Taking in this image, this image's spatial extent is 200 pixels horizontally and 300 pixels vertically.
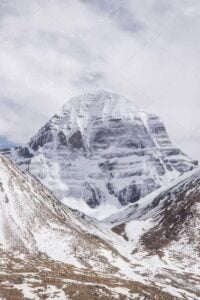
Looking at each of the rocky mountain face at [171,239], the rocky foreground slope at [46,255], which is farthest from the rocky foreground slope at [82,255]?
the rocky mountain face at [171,239]

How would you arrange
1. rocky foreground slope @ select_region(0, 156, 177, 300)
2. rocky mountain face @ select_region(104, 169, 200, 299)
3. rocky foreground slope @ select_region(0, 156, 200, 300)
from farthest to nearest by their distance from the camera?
rocky mountain face @ select_region(104, 169, 200, 299) → rocky foreground slope @ select_region(0, 156, 200, 300) → rocky foreground slope @ select_region(0, 156, 177, 300)

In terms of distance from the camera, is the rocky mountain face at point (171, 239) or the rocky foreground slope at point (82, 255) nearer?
the rocky foreground slope at point (82, 255)

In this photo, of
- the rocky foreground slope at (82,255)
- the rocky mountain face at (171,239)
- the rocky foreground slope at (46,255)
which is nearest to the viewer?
the rocky foreground slope at (46,255)

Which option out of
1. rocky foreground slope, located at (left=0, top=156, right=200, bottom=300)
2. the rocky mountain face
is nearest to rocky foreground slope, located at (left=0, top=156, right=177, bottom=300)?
rocky foreground slope, located at (left=0, top=156, right=200, bottom=300)

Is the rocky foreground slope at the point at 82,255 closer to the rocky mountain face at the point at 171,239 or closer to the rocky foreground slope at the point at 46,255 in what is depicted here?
the rocky foreground slope at the point at 46,255

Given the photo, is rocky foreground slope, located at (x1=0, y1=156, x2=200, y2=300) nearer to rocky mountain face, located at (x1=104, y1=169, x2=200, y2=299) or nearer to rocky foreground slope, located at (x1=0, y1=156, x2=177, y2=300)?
rocky foreground slope, located at (x1=0, y1=156, x2=177, y2=300)

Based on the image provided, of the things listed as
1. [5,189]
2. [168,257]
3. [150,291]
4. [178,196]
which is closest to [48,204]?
[5,189]

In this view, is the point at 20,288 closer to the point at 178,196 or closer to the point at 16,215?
the point at 16,215

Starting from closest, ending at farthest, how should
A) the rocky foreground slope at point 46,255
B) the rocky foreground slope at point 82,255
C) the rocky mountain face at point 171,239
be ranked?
the rocky foreground slope at point 46,255, the rocky foreground slope at point 82,255, the rocky mountain face at point 171,239

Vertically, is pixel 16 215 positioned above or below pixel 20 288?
above

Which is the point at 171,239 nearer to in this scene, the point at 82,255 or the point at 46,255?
the point at 82,255

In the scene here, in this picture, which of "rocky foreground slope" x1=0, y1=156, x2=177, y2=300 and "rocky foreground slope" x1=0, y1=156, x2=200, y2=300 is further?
"rocky foreground slope" x1=0, y1=156, x2=200, y2=300
